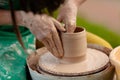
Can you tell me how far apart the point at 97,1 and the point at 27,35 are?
1690mm

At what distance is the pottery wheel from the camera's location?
1.35 metres

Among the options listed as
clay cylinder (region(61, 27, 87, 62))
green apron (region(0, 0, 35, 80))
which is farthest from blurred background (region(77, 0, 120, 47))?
clay cylinder (region(61, 27, 87, 62))

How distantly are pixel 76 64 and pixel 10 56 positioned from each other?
405 mm

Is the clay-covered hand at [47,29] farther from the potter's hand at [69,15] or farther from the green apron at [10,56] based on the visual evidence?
the green apron at [10,56]

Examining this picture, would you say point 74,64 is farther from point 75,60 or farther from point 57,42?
point 57,42

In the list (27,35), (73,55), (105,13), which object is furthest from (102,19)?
(73,55)

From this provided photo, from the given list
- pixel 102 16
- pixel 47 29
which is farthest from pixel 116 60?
pixel 102 16

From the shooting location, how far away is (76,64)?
142 centimetres

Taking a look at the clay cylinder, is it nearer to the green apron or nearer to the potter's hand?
the potter's hand

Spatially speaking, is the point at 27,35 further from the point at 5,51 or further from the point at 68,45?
the point at 68,45

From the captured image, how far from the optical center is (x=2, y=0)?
155cm

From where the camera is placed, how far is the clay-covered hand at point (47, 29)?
4.45 ft

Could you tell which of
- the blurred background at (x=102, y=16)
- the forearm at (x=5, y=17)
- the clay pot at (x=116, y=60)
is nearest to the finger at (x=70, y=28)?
the clay pot at (x=116, y=60)

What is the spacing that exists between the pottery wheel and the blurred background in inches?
48.4
